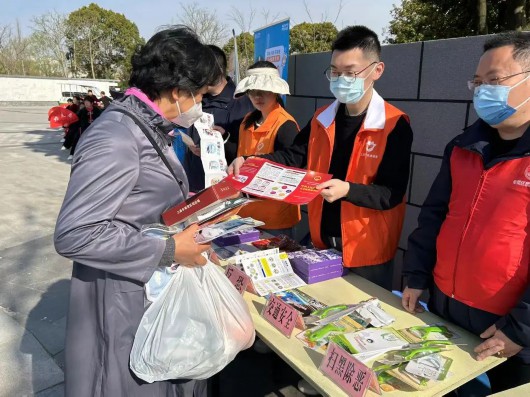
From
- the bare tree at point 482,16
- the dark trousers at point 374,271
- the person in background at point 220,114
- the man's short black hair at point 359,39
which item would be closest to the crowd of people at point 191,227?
the dark trousers at point 374,271

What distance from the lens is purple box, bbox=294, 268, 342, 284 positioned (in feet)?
5.85

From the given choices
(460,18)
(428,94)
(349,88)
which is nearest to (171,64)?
(349,88)

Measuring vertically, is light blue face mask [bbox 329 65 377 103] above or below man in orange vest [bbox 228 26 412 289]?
above

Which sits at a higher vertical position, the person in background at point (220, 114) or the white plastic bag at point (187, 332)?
the person in background at point (220, 114)

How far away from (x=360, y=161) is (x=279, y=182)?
418mm

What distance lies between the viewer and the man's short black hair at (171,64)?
4.08 feet

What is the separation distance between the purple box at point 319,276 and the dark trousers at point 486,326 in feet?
1.46

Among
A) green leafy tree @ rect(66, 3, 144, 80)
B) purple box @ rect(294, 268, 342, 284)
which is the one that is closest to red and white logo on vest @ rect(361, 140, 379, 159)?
purple box @ rect(294, 268, 342, 284)

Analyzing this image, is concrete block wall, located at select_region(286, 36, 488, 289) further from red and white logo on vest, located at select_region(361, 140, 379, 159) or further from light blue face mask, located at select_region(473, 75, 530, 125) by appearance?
light blue face mask, located at select_region(473, 75, 530, 125)

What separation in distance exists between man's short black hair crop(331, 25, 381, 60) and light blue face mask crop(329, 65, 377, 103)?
12 centimetres

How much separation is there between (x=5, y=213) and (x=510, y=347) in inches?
237

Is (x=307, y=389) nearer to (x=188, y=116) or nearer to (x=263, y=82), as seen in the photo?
(x=188, y=116)

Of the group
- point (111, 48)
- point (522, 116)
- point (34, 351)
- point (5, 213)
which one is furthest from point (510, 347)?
point (111, 48)

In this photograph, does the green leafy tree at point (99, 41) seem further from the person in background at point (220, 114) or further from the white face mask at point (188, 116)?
the white face mask at point (188, 116)
